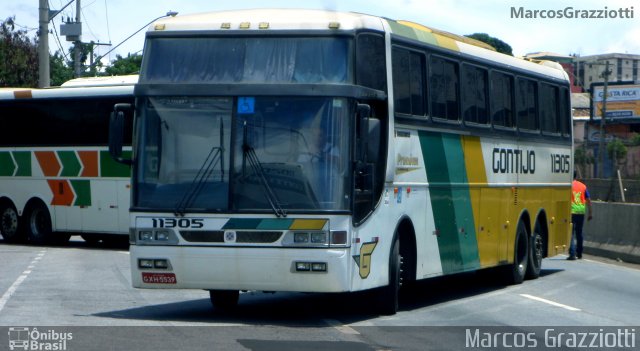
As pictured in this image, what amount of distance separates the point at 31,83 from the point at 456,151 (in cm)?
4410

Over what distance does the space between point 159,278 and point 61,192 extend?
48.3ft

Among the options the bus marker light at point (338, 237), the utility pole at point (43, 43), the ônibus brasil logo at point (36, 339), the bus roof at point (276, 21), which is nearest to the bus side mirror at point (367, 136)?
the bus marker light at point (338, 237)

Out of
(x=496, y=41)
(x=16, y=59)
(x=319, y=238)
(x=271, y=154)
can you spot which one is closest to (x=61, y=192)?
(x=271, y=154)

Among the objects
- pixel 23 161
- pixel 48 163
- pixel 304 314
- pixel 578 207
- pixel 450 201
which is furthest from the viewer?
pixel 23 161

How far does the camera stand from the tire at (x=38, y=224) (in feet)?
88.3

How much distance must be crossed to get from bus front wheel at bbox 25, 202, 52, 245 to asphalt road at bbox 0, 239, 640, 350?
6.85 meters

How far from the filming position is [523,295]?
1689 centimetres

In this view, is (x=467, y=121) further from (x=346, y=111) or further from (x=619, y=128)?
(x=619, y=128)

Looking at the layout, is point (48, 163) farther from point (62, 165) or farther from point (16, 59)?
point (16, 59)

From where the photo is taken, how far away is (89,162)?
25891mm

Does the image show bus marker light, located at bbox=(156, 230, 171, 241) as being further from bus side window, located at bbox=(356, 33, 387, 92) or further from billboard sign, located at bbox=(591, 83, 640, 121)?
billboard sign, located at bbox=(591, 83, 640, 121)

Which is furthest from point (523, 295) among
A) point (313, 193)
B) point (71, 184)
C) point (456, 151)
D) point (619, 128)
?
point (619, 128)

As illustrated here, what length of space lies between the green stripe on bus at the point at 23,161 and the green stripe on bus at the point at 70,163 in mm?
1068

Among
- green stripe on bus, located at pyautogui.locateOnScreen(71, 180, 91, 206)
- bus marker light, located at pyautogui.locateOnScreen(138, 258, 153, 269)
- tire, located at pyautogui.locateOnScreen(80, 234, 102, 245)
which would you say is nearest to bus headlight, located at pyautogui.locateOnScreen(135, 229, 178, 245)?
bus marker light, located at pyautogui.locateOnScreen(138, 258, 153, 269)
